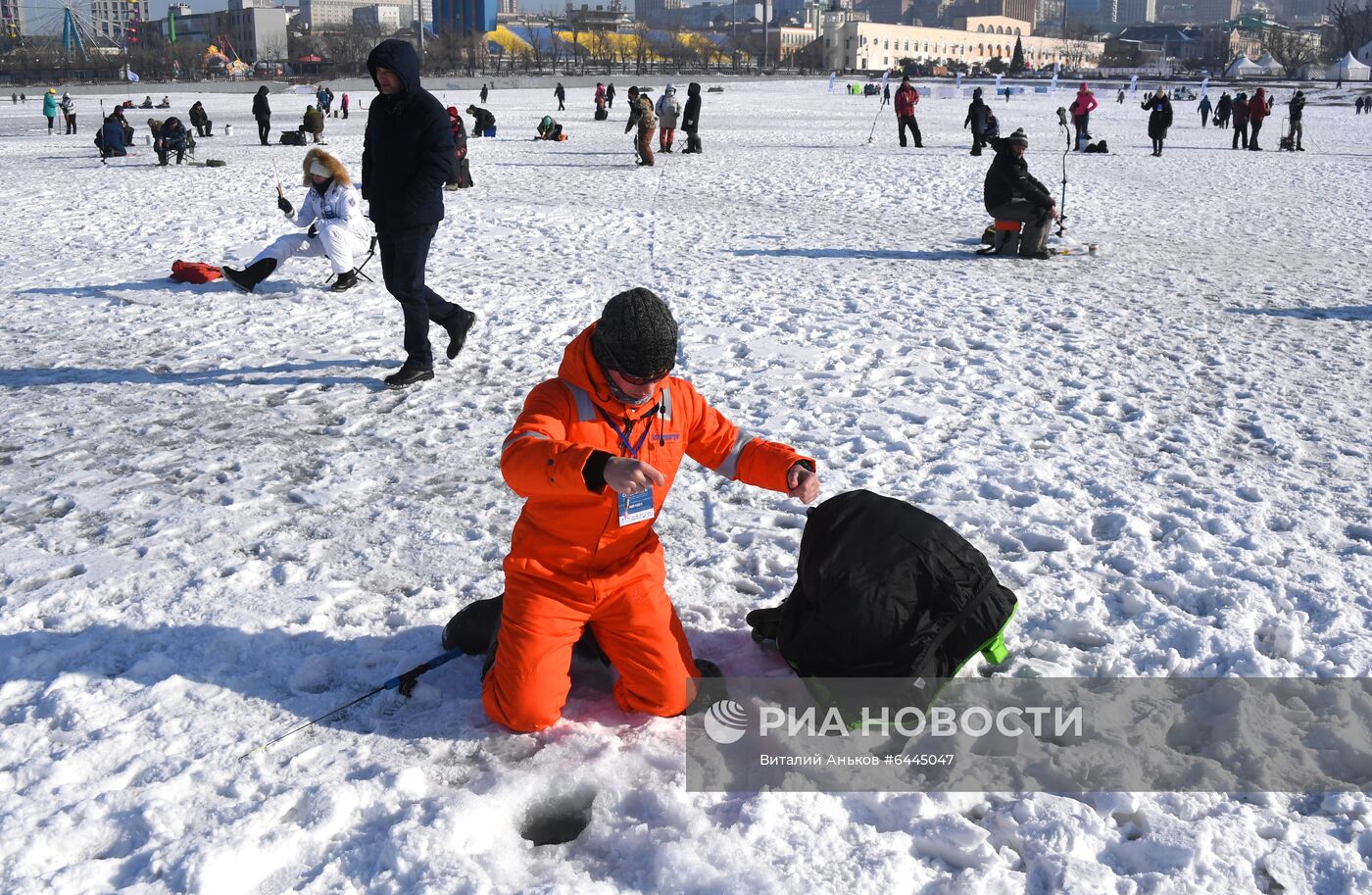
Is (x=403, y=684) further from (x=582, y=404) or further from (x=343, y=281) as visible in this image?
(x=343, y=281)

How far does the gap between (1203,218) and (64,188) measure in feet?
51.6

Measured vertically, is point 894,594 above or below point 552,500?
below

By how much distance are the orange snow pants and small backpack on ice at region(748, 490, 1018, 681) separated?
43 centimetres

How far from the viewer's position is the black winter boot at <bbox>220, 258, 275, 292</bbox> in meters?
8.17

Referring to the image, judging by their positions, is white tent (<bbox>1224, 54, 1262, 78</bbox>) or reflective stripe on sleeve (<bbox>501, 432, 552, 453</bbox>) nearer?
reflective stripe on sleeve (<bbox>501, 432, 552, 453</bbox>)

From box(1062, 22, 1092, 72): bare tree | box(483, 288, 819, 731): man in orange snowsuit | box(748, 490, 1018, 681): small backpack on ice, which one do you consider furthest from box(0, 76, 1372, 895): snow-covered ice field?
box(1062, 22, 1092, 72): bare tree

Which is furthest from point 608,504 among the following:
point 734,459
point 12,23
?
point 12,23

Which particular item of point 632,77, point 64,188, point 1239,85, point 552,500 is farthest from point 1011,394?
point 632,77

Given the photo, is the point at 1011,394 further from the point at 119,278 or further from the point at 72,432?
the point at 119,278

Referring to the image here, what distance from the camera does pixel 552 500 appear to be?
9.56ft

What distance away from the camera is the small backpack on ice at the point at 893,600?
2963 mm

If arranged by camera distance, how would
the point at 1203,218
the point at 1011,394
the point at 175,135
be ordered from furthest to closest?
1. the point at 175,135
2. the point at 1203,218
3. the point at 1011,394

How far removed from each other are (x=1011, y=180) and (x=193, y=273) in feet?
24.2

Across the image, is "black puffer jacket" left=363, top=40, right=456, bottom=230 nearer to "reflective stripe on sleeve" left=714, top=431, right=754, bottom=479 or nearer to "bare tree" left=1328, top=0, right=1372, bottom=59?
"reflective stripe on sleeve" left=714, top=431, right=754, bottom=479
